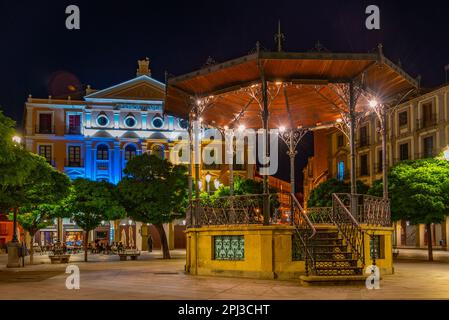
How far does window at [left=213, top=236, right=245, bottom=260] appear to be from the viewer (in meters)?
18.0

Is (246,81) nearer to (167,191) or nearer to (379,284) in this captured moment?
(379,284)

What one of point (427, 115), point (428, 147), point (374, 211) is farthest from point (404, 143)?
point (374, 211)

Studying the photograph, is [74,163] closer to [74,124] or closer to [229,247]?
[74,124]

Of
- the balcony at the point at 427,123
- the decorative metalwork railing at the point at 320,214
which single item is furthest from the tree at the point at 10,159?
the balcony at the point at 427,123

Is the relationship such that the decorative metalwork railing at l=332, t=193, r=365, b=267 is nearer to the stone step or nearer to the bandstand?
the bandstand

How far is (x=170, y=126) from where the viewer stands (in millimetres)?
63219

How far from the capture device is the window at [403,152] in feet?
181

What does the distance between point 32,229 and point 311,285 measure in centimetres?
2385

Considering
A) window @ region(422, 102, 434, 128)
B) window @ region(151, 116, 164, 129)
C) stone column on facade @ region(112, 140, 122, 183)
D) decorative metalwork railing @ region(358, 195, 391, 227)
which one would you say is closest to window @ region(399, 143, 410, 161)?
window @ region(422, 102, 434, 128)

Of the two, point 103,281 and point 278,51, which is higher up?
point 278,51

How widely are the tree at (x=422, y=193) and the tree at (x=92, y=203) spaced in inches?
640

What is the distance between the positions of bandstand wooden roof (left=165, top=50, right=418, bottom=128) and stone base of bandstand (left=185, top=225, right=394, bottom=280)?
449cm
